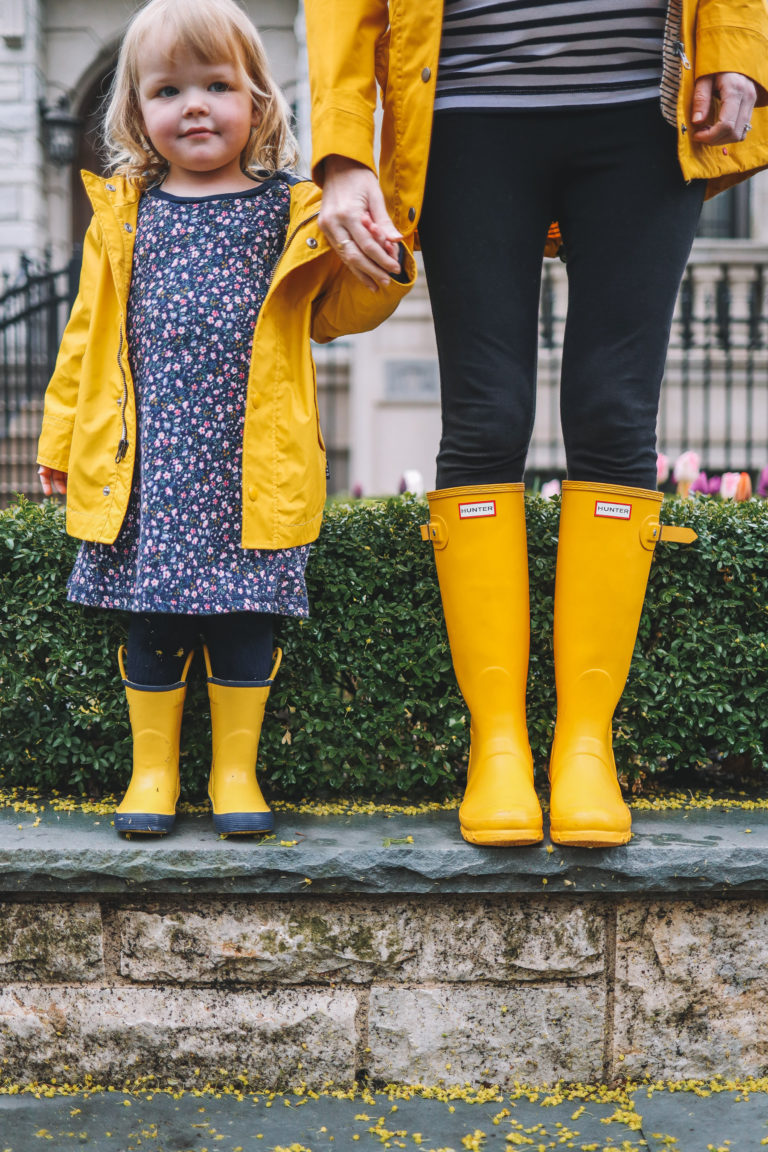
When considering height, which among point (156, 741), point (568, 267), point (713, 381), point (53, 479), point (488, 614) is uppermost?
point (713, 381)

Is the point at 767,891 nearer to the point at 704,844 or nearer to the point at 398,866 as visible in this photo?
the point at 704,844

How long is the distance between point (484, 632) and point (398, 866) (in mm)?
437

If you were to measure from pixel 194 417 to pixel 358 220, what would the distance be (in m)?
0.47

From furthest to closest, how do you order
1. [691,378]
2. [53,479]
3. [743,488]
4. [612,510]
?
[691,378]
[743,488]
[53,479]
[612,510]

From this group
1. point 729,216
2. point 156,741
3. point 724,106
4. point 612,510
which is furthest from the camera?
point 729,216

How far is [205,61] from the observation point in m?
1.85

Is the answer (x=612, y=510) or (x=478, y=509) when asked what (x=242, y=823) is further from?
(x=612, y=510)

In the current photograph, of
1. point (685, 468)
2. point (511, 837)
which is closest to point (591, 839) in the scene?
point (511, 837)

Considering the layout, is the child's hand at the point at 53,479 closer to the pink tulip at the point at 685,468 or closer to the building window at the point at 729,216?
the pink tulip at the point at 685,468

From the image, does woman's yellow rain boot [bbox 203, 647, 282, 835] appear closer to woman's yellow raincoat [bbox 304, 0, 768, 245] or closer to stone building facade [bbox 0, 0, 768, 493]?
woman's yellow raincoat [bbox 304, 0, 768, 245]

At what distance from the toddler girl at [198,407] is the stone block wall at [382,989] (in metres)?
0.21

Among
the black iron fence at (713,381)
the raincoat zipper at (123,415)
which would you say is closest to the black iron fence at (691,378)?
the black iron fence at (713,381)

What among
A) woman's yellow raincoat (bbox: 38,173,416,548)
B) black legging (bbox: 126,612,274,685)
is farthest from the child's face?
black legging (bbox: 126,612,274,685)

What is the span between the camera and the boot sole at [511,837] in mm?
1684
